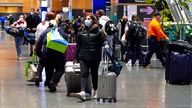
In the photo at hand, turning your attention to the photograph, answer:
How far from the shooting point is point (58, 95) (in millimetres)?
11797

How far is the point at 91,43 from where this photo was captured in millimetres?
10961

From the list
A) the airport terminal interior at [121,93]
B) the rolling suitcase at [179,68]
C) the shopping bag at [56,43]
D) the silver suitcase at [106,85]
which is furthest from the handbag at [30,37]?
the silver suitcase at [106,85]

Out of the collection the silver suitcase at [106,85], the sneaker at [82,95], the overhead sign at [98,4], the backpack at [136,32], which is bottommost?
the sneaker at [82,95]

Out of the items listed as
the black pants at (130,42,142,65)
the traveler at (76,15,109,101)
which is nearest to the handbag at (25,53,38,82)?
the traveler at (76,15,109,101)

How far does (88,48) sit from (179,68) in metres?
3.88

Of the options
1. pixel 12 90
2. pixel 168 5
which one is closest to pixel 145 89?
pixel 12 90

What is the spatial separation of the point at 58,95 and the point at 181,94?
2795mm

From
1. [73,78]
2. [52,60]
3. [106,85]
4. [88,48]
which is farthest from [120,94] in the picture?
[88,48]

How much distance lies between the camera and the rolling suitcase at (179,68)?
14.1 m

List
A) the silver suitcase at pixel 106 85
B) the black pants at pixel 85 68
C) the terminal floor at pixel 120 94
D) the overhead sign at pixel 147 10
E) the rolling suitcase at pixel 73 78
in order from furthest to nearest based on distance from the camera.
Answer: the overhead sign at pixel 147 10 → the rolling suitcase at pixel 73 78 → the black pants at pixel 85 68 → the silver suitcase at pixel 106 85 → the terminal floor at pixel 120 94

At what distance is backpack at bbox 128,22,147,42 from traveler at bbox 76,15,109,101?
28.8 feet

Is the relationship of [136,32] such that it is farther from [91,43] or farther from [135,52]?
[91,43]

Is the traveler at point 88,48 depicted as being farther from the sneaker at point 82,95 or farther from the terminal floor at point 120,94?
the terminal floor at point 120,94

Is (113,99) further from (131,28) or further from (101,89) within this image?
(131,28)
